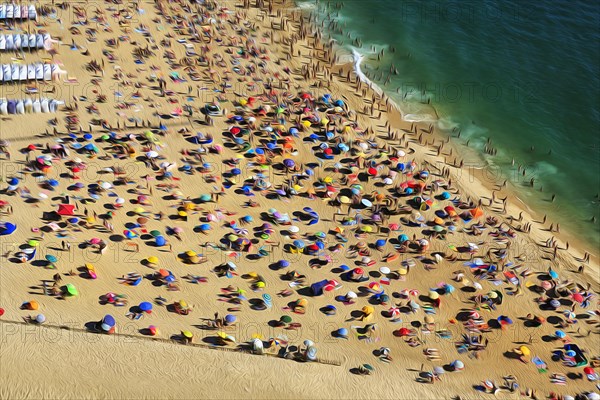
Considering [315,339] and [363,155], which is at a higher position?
[363,155]

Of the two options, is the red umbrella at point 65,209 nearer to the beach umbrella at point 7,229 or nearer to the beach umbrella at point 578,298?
the beach umbrella at point 7,229

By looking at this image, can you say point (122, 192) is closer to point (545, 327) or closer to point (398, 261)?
point (398, 261)

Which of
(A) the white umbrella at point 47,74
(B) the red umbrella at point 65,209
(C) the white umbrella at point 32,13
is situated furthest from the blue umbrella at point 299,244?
(C) the white umbrella at point 32,13

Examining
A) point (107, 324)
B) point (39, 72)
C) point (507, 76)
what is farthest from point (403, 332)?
point (39, 72)

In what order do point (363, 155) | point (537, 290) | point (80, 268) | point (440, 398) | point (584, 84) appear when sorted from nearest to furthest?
point (440, 398), point (80, 268), point (537, 290), point (363, 155), point (584, 84)

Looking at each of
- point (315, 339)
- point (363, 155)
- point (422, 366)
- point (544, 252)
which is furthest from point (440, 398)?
point (363, 155)

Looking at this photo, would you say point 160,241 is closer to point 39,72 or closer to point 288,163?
point 288,163

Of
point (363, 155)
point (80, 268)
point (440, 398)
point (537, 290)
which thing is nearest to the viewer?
point (440, 398)
